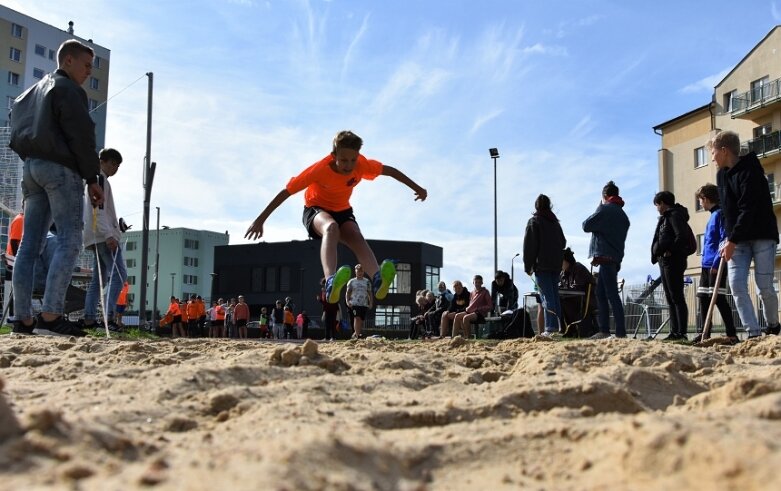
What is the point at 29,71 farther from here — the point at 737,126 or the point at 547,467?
the point at 547,467

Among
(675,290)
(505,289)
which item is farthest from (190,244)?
(675,290)

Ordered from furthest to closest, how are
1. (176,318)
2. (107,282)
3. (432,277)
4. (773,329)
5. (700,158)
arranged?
1. (432,277)
2. (700,158)
3. (176,318)
4. (107,282)
5. (773,329)

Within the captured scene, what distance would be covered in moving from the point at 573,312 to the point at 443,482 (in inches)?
326

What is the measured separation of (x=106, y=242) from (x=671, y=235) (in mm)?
5637

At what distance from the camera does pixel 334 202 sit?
6.55m

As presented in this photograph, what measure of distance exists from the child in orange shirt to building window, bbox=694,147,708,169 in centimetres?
3200

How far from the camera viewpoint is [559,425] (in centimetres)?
199

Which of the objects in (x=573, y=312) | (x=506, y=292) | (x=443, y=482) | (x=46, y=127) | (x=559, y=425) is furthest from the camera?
(x=506, y=292)

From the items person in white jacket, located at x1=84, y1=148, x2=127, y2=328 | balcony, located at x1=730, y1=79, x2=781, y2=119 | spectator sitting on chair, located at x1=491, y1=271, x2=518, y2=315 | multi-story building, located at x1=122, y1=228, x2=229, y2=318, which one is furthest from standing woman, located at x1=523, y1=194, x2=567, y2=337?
Result: multi-story building, located at x1=122, y1=228, x2=229, y2=318

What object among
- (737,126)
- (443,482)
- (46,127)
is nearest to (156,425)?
(443,482)

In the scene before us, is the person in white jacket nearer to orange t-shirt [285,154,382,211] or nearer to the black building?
orange t-shirt [285,154,382,211]

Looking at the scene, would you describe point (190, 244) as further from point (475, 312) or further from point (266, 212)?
point (266, 212)

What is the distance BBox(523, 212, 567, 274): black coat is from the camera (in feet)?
25.0

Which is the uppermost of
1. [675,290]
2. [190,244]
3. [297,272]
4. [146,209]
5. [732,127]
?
[732,127]
